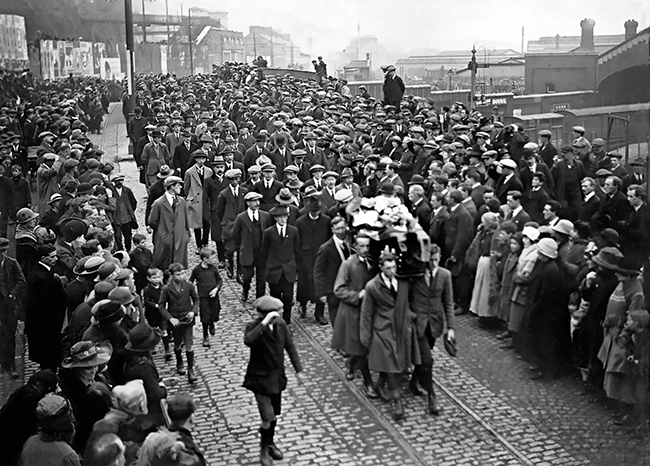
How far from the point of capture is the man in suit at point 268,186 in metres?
13.4

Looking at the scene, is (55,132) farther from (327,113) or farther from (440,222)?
(440,222)

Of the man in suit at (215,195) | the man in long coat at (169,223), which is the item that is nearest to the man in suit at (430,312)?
the man in long coat at (169,223)

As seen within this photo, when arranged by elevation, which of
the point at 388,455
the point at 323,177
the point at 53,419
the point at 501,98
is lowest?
the point at 388,455

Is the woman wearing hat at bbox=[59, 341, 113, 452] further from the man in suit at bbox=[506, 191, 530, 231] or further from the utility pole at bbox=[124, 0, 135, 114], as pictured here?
the utility pole at bbox=[124, 0, 135, 114]

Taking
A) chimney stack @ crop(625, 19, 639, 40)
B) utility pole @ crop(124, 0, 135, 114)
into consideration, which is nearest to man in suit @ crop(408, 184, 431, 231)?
chimney stack @ crop(625, 19, 639, 40)

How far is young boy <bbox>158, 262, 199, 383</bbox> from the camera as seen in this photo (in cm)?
945

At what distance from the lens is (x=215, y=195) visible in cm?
1399

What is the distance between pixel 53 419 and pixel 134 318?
105 inches

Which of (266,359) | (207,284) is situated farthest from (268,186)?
(266,359)

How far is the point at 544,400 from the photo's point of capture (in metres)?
9.12

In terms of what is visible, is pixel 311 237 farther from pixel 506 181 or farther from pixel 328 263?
pixel 506 181

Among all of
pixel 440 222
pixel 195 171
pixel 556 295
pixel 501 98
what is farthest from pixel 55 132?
pixel 501 98

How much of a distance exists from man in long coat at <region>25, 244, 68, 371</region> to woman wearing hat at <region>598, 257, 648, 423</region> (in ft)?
20.1

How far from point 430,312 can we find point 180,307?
9.79 feet
